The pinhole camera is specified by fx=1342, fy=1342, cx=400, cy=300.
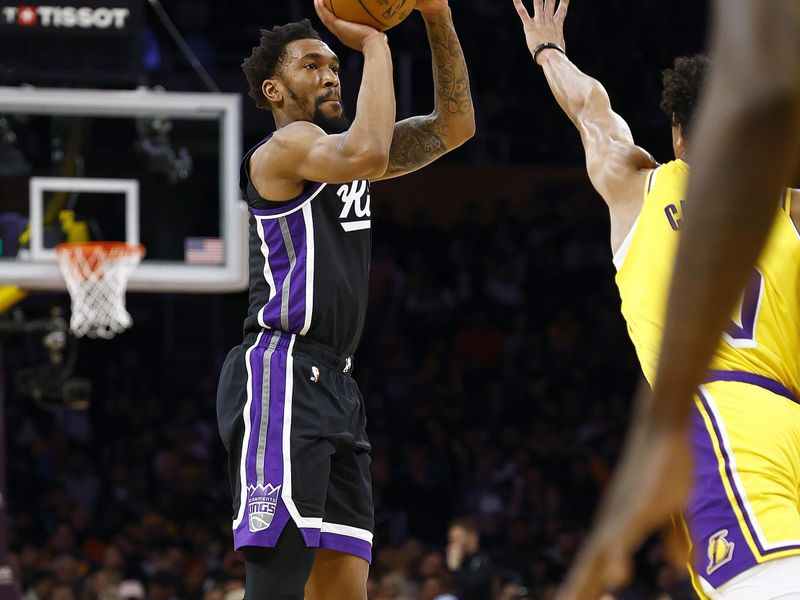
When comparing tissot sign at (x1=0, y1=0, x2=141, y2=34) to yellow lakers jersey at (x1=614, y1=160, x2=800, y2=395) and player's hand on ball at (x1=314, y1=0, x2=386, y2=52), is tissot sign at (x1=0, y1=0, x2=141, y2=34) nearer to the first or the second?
player's hand on ball at (x1=314, y1=0, x2=386, y2=52)

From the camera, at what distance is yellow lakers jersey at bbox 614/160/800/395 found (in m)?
3.06

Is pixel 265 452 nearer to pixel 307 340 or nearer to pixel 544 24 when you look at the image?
pixel 307 340

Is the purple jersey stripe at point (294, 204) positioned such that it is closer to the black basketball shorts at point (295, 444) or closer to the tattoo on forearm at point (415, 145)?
the black basketball shorts at point (295, 444)

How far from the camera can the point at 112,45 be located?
764 centimetres

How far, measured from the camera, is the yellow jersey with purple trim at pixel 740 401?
2832 millimetres

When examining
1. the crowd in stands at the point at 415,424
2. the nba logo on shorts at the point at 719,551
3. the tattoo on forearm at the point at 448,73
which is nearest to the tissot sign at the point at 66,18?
the tattoo on forearm at the point at 448,73

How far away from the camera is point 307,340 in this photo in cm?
396

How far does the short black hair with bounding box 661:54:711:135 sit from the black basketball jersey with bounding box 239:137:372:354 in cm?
105

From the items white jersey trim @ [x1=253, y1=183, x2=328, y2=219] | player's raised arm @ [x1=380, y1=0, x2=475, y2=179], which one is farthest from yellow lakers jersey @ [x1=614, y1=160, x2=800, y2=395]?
player's raised arm @ [x1=380, y1=0, x2=475, y2=179]

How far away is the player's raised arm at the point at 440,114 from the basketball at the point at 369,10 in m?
0.37

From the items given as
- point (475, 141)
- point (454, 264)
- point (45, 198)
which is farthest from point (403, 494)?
point (45, 198)

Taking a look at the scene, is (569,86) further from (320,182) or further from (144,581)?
(144,581)

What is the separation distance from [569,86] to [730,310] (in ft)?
9.17

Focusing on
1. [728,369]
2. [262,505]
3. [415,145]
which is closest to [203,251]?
[415,145]
